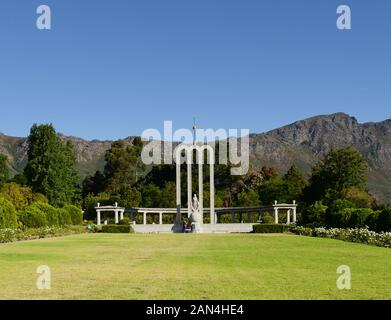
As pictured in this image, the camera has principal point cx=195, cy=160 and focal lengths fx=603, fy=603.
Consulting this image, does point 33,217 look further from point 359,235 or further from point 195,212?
point 359,235

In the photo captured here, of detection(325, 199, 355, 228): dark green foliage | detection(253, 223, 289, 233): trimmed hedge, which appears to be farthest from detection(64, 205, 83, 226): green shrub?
detection(325, 199, 355, 228): dark green foliage

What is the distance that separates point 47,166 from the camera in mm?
67562

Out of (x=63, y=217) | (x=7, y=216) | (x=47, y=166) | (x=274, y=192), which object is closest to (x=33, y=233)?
(x=7, y=216)

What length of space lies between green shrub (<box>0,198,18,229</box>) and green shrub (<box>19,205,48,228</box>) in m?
3.18

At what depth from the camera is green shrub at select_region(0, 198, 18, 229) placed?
134ft

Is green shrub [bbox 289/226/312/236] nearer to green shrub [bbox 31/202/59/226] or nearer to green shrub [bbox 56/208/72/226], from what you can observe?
green shrub [bbox 31/202/59/226]

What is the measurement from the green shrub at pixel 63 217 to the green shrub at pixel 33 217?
5404 millimetres

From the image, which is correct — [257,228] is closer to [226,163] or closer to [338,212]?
[338,212]

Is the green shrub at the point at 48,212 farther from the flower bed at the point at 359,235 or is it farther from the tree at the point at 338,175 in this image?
the tree at the point at 338,175

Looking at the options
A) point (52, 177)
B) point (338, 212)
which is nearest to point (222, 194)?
point (52, 177)

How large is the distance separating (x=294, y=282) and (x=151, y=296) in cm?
358
